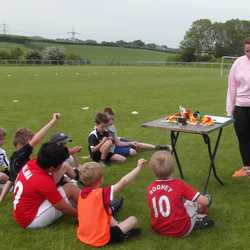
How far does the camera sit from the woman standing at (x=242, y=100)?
6.88 metres

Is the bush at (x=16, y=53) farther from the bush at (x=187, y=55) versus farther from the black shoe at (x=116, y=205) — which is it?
the black shoe at (x=116, y=205)

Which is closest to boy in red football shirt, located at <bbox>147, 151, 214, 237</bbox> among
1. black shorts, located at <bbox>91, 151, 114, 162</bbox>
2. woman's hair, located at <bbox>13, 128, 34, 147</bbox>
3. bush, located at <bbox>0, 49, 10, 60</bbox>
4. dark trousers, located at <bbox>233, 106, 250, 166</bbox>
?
woman's hair, located at <bbox>13, 128, 34, 147</bbox>

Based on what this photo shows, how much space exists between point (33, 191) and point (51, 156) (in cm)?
44

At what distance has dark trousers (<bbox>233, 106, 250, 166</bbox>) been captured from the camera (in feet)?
23.2

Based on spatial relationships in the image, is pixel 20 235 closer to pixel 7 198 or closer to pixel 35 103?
pixel 7 198

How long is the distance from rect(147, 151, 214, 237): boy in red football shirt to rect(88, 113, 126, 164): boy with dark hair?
3152 mm

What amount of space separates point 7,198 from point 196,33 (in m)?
101

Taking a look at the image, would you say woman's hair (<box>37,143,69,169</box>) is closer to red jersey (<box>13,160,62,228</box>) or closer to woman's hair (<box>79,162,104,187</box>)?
red jersey (<box>13,160,62,228</box>)

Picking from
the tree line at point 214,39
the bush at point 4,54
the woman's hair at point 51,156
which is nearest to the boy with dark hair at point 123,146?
the woman's hair at point 51,156

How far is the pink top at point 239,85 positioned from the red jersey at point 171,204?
2.60 meters

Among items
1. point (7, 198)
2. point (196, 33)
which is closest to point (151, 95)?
point (7, 198)

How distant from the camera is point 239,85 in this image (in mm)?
7016

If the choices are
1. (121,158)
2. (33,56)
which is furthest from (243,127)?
(33,56)

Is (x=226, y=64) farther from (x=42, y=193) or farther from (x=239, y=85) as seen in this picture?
(x=42, y=193)
